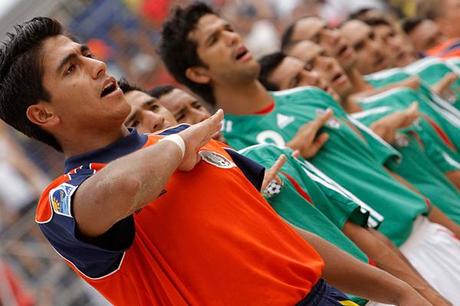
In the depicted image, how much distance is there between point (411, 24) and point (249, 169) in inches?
179

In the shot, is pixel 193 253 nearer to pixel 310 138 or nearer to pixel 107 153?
pixel 107 153

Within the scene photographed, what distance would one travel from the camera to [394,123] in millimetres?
3723

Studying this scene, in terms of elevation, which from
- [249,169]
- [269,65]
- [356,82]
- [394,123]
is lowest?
[356,82]

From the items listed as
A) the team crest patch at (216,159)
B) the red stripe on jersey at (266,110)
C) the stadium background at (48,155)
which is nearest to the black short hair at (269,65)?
the red stripe on jersey at (266,110)

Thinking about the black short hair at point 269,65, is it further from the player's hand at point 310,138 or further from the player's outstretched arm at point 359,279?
the player's outstretched arm at point 359,279

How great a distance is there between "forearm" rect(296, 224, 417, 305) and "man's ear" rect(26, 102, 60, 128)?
79 cm

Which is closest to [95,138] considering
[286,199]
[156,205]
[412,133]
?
[156,205]

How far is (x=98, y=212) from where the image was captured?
5.47ft

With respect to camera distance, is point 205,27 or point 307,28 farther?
point 307,28

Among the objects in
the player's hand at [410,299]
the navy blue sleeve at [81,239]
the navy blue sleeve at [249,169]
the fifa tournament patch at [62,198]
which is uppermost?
the fifa tournament patch at [62,198]

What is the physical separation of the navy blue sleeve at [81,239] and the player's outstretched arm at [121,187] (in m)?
0.02

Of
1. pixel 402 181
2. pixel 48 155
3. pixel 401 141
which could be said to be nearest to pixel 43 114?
pixel 402 181

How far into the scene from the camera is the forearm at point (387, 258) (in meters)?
2.64

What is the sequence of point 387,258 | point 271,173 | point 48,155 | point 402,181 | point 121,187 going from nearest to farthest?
point 121,187 < point 271,173 < point 387,258 < point 402,181 < point 48,155
